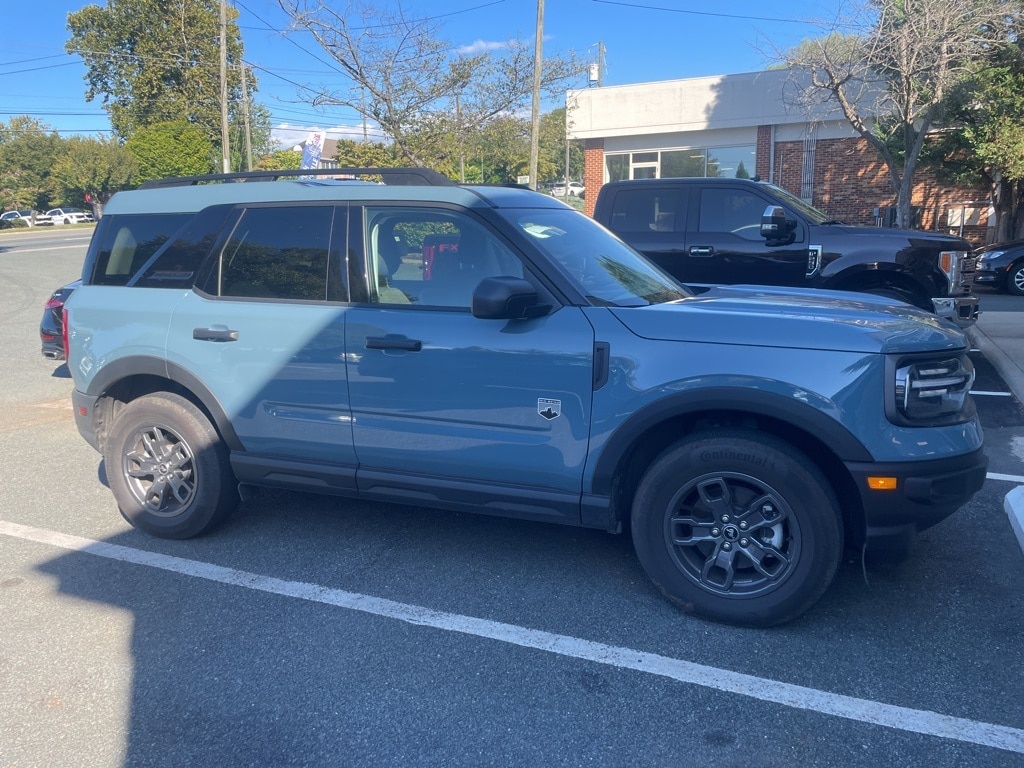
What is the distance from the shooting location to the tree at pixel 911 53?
15180 millimetres

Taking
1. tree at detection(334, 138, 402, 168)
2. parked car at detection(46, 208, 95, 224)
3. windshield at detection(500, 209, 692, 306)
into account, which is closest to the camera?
windshield at detection(500, 209, 692, 306)

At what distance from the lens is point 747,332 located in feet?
11.5

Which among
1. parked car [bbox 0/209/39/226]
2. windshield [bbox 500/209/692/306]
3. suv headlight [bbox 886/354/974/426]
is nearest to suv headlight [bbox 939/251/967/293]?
windshield [bbox 500/209/692/306]

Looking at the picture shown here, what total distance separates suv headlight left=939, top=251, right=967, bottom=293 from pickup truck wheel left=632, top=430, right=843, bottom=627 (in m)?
5.79

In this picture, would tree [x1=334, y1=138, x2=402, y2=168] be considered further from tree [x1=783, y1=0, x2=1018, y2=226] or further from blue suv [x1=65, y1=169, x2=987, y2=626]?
blue suv [x1=65, y1=169, x2=987, y2=626]

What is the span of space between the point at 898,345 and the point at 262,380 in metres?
3.01

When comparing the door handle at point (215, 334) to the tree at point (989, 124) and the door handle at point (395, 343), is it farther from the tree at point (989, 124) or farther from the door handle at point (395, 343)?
the tree at point (989, 124)

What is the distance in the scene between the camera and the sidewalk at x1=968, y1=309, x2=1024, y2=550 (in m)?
8.11

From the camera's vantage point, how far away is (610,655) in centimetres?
343

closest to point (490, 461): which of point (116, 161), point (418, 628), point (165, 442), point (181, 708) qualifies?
point (418, 628)

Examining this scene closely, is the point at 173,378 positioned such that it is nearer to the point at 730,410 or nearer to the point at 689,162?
the point at 730,410

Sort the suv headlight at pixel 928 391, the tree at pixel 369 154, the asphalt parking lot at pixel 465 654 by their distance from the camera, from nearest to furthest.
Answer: the asphalt parking lot at pixel 465 654 < the suv headlight at pixel 928 391 < the tree at pixel 369 154

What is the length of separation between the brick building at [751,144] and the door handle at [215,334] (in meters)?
19.4

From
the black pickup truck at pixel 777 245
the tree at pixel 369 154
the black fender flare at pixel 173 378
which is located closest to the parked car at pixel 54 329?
the black fender flare at pixel 173 378
